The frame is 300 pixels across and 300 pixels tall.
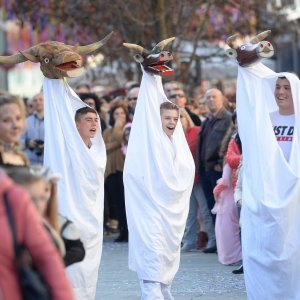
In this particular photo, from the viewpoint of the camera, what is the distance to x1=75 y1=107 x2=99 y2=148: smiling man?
36.3 ft

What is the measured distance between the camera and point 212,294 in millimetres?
12016

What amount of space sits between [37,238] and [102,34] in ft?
62.3

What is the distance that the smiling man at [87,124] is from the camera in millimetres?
11070

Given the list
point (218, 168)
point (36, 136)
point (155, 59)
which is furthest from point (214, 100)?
point (155, 59)

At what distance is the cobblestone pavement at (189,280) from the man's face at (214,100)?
1.81 metres

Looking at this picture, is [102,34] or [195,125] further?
[102,34]

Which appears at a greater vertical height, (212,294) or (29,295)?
(29,295)

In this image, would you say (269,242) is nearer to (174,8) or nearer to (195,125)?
(195,125)

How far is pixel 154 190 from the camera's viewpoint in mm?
11414

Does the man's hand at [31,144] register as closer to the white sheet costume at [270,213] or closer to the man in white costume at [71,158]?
the man in white costume at [71,158]

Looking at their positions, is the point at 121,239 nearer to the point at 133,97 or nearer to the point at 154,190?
the point at 133,97

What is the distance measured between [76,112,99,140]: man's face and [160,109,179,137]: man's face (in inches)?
31.1

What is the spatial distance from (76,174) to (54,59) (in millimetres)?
980

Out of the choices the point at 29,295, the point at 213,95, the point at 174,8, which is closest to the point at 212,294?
the point at 213,95
